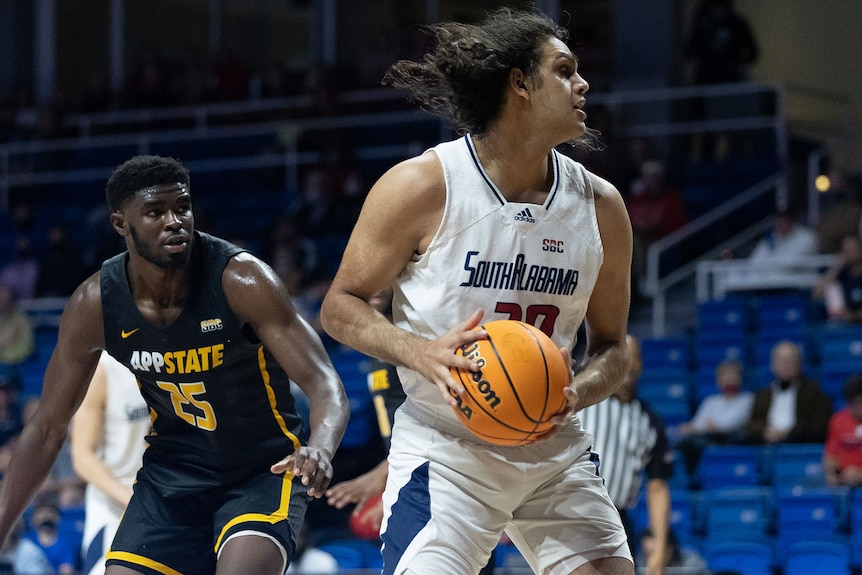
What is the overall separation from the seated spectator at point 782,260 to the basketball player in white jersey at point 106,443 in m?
6.48

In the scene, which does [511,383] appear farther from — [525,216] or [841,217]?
[841,217]

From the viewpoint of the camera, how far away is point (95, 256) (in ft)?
45.4

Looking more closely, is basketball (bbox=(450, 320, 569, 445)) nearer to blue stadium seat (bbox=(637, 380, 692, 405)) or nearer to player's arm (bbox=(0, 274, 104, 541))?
player's arm (bbox=(0, 274, 104, 541))

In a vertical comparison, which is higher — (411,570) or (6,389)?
(411,570)

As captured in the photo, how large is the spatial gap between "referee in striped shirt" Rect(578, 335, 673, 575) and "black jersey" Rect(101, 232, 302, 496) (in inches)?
79.1

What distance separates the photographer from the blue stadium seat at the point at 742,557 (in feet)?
25.9

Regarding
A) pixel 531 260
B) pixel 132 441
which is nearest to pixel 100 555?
pixel 132 441

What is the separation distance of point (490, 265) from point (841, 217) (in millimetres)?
7822

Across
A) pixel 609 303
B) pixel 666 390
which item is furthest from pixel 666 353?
pixel 609 303

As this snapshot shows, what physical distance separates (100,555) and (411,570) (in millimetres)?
2783

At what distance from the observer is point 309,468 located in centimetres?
343

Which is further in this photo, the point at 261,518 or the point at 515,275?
the point at 261,518

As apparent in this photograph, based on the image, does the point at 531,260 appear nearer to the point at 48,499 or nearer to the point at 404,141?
the point at 48,499

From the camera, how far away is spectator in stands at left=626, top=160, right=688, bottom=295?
11473 mm
